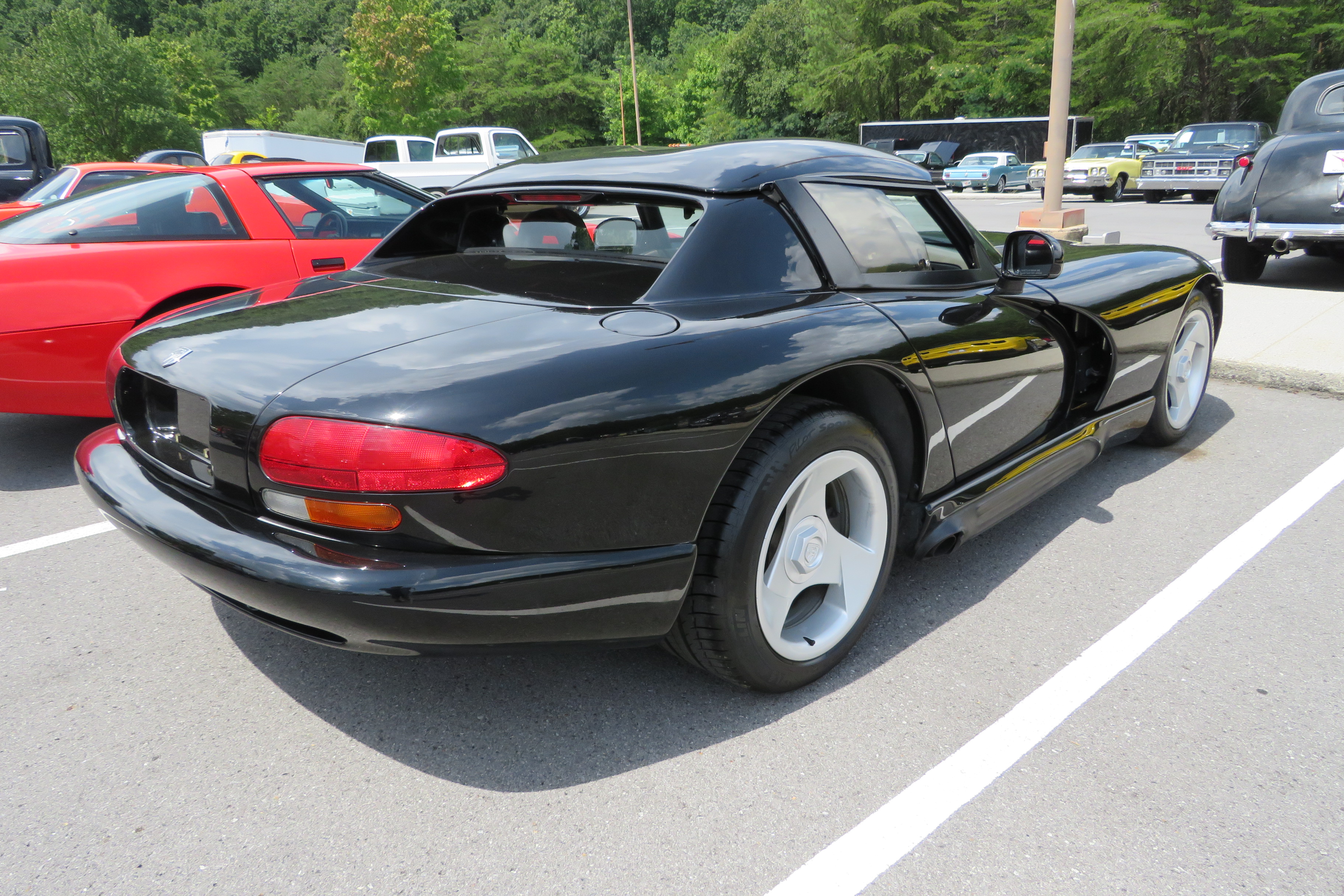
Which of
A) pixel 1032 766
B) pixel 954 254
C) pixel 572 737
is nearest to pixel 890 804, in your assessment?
pixel 1032 766

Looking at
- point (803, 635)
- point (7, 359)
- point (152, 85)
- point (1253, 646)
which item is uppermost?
point (152, 85)

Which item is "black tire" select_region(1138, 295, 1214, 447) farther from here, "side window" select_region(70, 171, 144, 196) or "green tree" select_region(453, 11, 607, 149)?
"green tree" select_region(453, 11, 607, 149)

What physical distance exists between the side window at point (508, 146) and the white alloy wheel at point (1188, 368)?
59.1ft

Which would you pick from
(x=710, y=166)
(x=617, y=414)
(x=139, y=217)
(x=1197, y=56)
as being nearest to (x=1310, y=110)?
(x=710, y=166)

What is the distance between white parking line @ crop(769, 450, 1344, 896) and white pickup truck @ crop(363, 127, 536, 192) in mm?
18991

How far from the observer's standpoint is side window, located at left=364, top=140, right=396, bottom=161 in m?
22.3

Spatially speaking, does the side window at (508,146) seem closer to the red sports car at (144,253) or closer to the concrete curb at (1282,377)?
the red sports car at (144,253)

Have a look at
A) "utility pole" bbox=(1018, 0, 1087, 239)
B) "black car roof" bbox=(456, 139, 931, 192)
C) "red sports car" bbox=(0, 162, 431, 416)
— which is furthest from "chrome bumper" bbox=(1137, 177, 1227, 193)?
"black car roof" bbox=(456, 139, 931, 192)

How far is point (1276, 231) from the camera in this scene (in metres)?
7.67

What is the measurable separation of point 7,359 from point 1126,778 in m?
4.28

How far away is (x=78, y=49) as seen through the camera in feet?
112

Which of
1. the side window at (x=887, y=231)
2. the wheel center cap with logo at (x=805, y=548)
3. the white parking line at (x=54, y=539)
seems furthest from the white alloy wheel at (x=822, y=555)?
the white parking line at (x=54, y=539)

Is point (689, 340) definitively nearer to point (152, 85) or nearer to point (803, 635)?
point (803, 635)

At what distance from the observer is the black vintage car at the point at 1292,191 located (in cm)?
745
